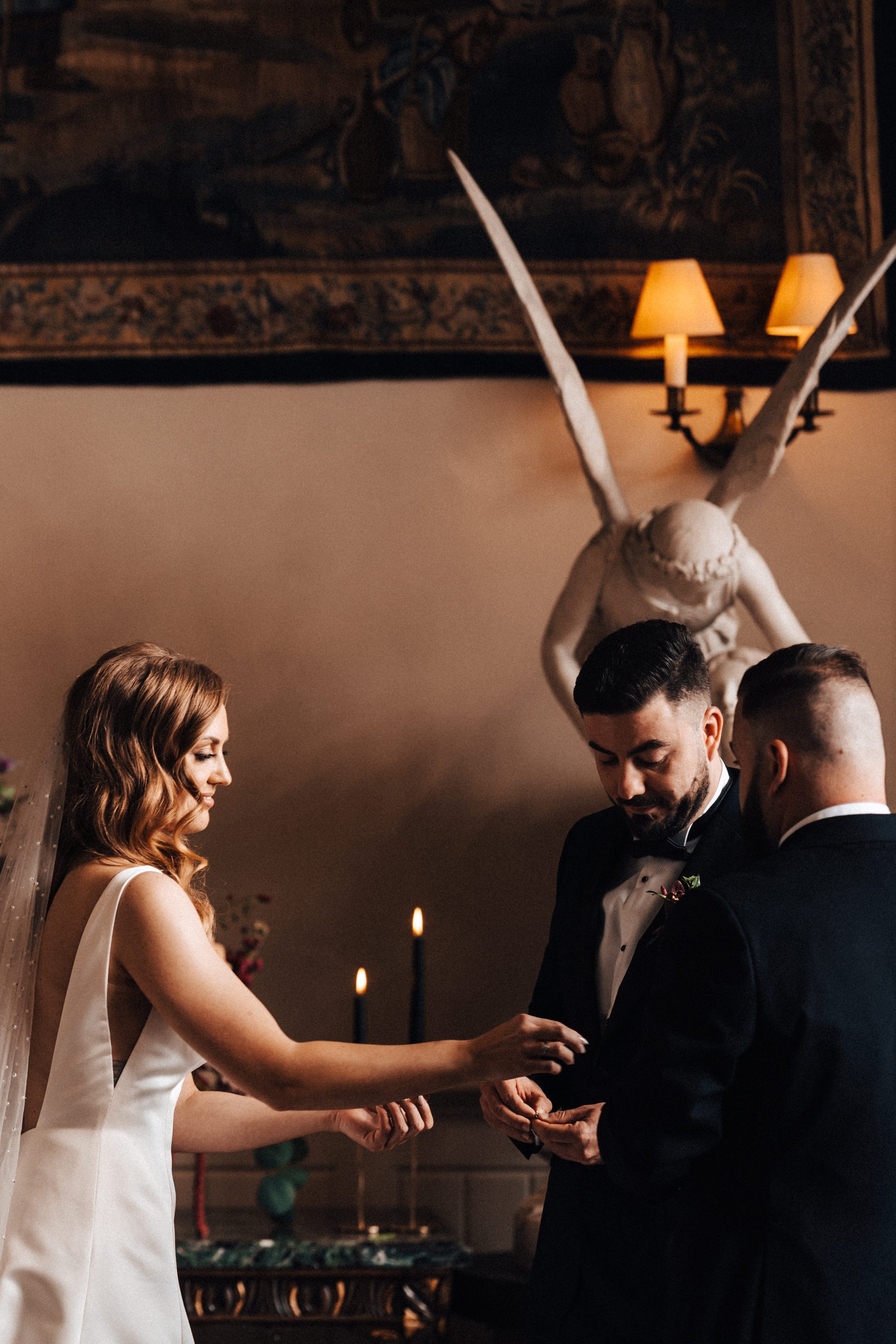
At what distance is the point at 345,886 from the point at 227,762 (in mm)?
533

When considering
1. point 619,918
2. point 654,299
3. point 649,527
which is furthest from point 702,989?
point 654,299

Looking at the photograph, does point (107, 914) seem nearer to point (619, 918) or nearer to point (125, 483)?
point (619, 918)

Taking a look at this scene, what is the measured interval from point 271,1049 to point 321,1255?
5.69ft

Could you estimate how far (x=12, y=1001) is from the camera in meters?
2.03

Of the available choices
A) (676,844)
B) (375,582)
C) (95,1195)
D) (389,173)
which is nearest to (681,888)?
(676,844)

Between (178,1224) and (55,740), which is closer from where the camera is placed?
(55,740)

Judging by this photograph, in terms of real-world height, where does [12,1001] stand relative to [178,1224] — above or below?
above

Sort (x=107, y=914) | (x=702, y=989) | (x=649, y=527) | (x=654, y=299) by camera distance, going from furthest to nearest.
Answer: (x=654, y=299)
(x=649, y=527)
(x=107, y=914)
(x=702, y=989)

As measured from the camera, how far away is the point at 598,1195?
2.22 meters

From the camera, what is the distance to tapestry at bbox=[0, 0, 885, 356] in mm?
4398

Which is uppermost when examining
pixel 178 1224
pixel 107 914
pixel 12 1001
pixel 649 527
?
pixel 649 527

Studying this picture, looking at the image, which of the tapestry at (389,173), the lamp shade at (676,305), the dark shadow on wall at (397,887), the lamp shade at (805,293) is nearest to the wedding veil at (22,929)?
the dark shadow on wall at (397,887)

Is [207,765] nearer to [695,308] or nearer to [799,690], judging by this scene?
[799,690]

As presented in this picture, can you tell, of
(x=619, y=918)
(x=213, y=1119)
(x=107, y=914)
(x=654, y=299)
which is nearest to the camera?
(x=107, y=914)
